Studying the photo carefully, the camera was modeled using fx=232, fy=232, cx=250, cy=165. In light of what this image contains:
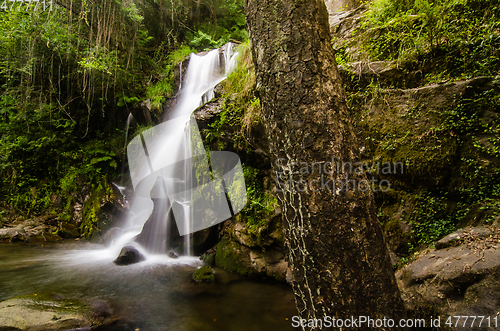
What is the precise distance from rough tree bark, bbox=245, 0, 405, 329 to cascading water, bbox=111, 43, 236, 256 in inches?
181

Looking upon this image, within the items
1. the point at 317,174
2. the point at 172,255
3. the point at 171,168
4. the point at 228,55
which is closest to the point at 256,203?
the point at 172,255

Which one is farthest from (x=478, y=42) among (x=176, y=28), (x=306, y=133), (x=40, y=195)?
(x=40, y=195)

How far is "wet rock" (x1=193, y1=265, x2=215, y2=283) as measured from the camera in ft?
13.8

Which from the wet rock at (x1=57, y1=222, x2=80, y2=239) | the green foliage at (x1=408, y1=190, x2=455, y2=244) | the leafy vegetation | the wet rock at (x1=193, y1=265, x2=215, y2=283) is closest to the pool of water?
the wet rock at (x1=193, y1=265, x2=215, y2=283)

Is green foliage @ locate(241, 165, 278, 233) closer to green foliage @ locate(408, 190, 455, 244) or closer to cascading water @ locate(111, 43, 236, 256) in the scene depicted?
cascading water @ locate(111, 43, 236, 256)

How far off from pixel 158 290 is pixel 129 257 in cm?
164

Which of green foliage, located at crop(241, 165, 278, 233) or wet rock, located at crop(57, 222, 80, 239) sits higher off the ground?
green foliage, located at crop(241, 165, 278, 233)

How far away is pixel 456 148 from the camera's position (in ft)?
8.34

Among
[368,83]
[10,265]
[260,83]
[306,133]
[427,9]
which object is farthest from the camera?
[10,265]

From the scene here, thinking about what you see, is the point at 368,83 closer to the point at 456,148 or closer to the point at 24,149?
the point at 456,148

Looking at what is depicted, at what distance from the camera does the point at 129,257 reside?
524 cm

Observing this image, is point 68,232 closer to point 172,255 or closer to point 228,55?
point 172,255

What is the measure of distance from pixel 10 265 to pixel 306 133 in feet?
22.7

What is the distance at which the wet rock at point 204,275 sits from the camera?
421cm
